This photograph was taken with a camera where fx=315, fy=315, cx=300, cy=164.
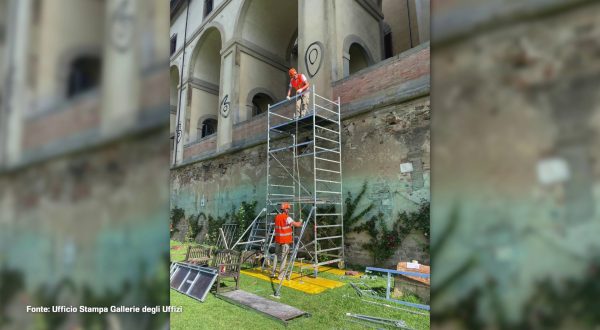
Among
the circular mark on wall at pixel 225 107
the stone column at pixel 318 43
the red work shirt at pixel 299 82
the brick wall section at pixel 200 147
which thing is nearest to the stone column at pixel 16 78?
the red work shirt at pixel 299 82

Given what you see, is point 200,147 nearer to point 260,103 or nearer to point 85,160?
point 260,103

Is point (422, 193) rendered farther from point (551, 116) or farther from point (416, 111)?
point (551, 116)

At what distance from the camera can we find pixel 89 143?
59 centimetres

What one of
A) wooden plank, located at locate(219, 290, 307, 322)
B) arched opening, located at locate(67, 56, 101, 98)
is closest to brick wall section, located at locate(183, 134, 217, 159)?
wooden plank, located at locate(219, 290, 307, 322)

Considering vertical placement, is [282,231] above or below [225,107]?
below

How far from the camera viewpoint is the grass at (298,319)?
438cm

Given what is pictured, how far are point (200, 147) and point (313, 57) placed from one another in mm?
7751

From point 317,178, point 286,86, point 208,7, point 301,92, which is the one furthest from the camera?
point 208,7

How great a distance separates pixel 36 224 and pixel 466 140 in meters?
0.83

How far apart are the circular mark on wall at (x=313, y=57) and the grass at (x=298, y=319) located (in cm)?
654

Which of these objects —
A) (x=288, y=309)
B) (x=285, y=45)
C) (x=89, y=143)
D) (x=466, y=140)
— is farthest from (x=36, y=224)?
(x=285, y=45)

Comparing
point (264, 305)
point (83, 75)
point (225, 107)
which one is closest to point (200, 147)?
point (225, 107)

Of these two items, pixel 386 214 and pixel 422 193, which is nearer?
pixel 422 193

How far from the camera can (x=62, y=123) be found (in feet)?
2.06
